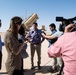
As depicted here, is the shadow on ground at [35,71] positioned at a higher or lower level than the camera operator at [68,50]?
lower

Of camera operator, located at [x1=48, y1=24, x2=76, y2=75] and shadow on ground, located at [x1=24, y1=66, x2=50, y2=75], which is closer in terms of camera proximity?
camera operator, located at [x1=48, y1=24, x2=76, y2=75]

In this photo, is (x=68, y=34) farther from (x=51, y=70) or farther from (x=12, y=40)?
(x=51, y=70)

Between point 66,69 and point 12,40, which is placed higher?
point 12,40

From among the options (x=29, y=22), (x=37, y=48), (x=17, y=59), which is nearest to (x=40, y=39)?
(x=37, y=48)

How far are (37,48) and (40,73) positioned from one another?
1072 mm

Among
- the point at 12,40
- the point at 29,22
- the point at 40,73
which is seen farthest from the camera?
the point at 40,73

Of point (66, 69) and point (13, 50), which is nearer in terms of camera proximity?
point (66, 69)

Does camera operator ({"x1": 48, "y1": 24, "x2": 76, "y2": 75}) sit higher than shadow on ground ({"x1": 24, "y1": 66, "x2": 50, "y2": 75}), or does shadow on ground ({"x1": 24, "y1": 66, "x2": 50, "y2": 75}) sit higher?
camera operator ({"x1": 48, "y1": 24, "x2": 76, "y2": 75})

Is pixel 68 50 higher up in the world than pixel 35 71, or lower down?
higher up

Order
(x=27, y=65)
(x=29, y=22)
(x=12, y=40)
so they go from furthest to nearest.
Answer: (x=27, y=65)
(x=29, y=22)
(x=12, y=40)

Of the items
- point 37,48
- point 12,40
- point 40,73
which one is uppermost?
point 12,40

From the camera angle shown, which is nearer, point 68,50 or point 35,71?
point 68,50

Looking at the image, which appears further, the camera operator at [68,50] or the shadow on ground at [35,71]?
the shadow on ground at [35,71]

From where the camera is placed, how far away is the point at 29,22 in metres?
6.94
